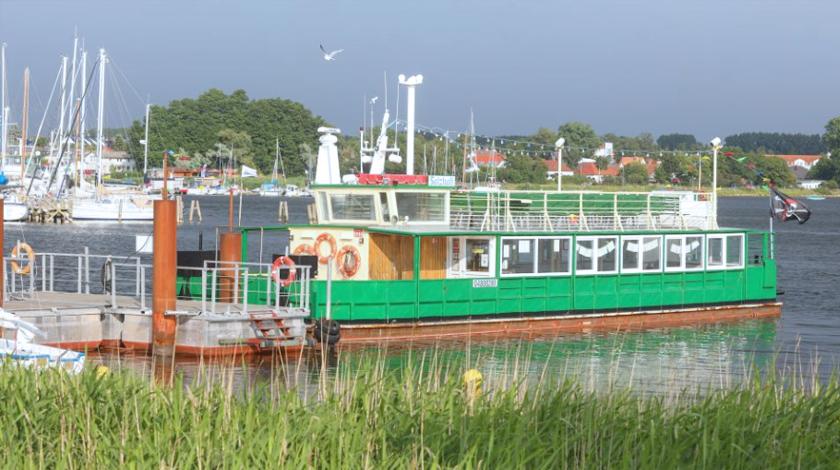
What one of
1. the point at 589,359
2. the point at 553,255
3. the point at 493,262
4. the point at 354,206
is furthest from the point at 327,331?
the point at 553,255

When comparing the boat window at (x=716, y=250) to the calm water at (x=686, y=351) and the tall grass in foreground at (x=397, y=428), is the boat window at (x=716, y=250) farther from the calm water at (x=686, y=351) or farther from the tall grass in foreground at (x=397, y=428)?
the tall grass in foreground at (x=397, y=428)

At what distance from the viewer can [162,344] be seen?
81.8 ft

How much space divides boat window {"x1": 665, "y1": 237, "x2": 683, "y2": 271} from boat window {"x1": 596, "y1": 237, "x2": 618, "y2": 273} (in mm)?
2051

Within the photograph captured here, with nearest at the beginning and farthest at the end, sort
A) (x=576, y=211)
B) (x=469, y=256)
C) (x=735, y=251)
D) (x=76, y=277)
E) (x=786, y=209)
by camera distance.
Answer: (x=469, y=256), (x=576, y=211), (x=735, y=251), (x=786, y=209), (x=76, y=277)

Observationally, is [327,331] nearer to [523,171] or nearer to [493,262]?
[493,262]

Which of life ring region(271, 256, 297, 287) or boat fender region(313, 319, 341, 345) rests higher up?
life ring region(271, 256, 297, 287)

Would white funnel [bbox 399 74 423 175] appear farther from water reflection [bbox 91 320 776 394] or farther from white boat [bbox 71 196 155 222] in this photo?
white boat [bbox 71 196 155 222]

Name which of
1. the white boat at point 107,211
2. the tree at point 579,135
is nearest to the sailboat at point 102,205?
the white boat at point 107,211

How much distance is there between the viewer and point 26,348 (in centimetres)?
2053

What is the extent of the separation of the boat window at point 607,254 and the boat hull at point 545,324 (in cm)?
117

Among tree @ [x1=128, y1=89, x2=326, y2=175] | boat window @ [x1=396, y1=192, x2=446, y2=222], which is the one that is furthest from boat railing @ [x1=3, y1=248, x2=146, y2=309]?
tree @ [x1=128, y1=89, x2=326, y2=175]

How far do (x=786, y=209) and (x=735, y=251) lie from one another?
3.48 metres

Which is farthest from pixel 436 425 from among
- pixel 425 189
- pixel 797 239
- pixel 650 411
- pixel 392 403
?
pixel 797 239

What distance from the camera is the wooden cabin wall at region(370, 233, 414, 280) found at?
3041cm
